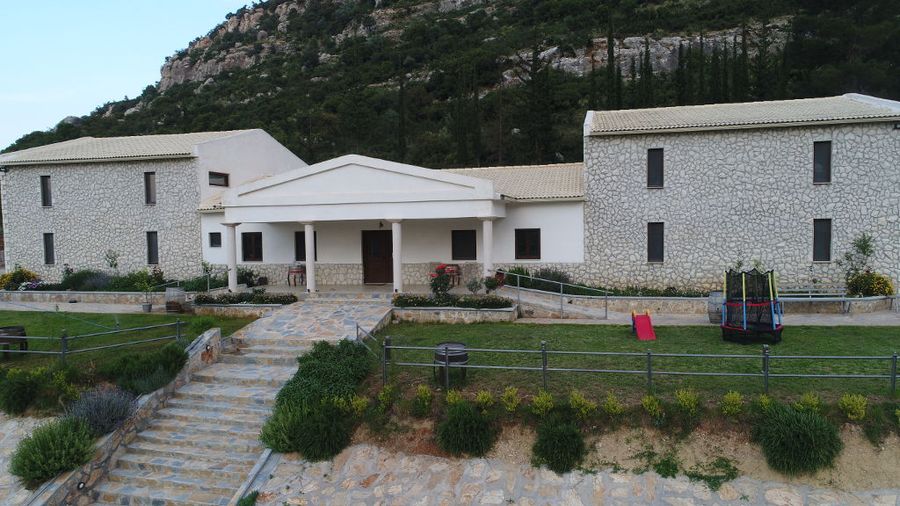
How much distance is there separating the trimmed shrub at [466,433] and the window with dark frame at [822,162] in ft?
56.9

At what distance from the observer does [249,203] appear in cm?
Answer: 2086

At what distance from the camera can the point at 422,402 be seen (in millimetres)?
10430

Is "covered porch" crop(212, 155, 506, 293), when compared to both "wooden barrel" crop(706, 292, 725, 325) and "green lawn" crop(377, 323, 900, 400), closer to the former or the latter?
"green lawn" crop(377, 323, 900, 400)

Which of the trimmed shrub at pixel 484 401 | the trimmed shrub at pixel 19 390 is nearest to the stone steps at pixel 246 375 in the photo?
the trimmed shrub at pixel 19 390

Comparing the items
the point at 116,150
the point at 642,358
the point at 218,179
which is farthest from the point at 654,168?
the point at 116,150

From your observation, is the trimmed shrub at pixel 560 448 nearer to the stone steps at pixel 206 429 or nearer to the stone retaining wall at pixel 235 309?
the stone steps at pixel 206 429

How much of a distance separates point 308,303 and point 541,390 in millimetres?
11372

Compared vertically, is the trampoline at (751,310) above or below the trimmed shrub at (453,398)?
above

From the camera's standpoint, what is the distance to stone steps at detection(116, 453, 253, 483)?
32.4ft

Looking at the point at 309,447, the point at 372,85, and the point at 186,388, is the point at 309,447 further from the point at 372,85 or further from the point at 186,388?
the point at 372,85

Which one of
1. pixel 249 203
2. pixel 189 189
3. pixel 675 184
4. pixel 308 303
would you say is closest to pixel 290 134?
pixel 189 189

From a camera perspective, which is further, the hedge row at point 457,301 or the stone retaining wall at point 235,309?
the stone retaining wall at point 235,309

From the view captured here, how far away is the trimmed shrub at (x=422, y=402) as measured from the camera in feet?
34.0

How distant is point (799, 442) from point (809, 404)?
893 mm
